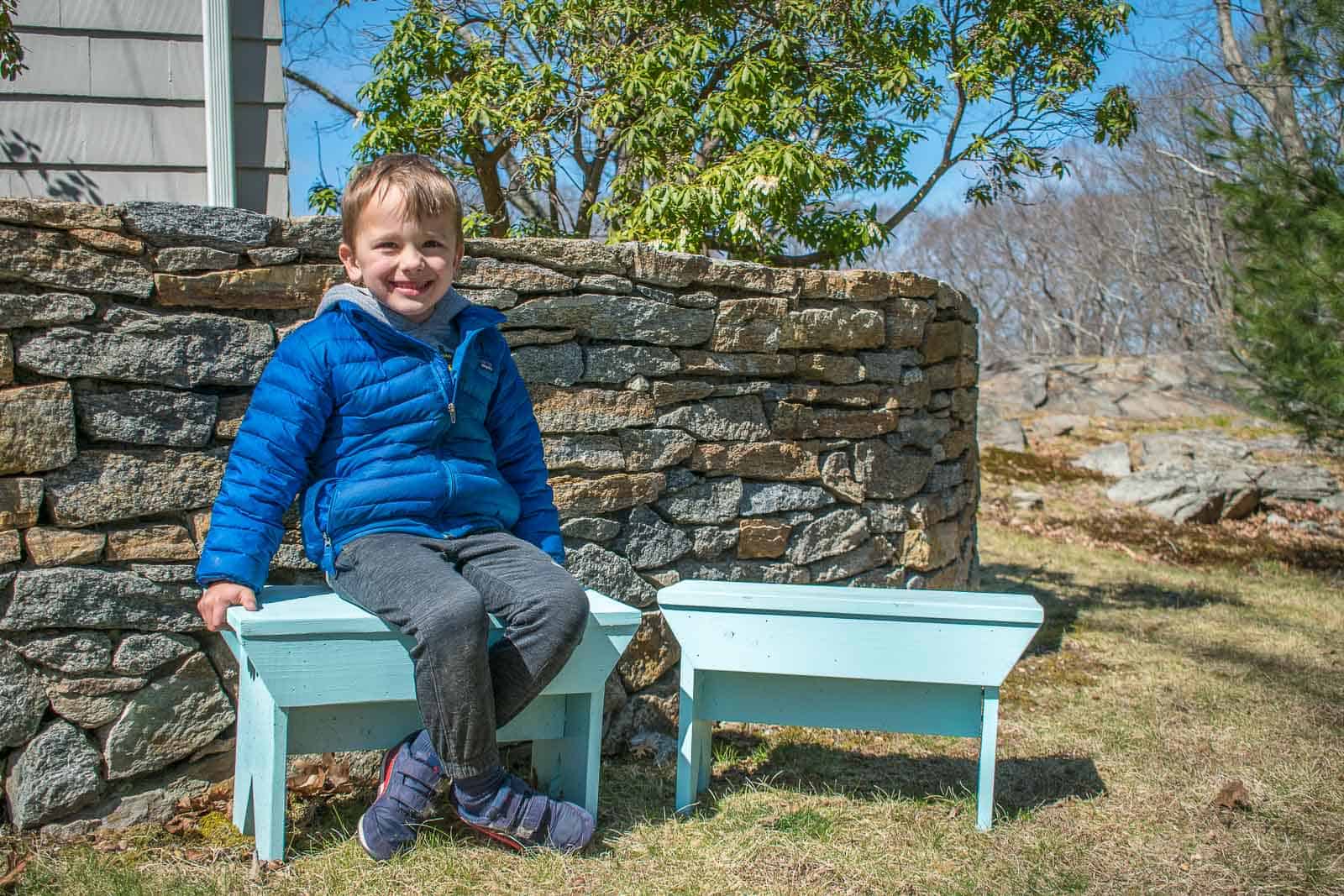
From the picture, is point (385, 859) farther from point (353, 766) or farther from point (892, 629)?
point (892, 629)

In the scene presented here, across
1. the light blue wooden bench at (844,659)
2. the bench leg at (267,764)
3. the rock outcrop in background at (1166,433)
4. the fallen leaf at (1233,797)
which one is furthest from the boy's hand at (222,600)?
the rock outcrop in background at (1166,433)

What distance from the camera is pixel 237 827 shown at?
2322mm

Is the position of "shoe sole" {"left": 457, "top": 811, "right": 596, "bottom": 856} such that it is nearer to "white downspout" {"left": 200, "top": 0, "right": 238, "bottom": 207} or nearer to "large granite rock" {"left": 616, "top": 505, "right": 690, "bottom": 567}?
"large granite rock" {"left": 616, "top": 505, "right": 690, "bottom": 567}

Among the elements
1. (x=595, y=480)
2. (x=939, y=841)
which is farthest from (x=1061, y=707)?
(x=595, y=480)

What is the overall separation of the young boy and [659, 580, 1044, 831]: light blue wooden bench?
0.46m

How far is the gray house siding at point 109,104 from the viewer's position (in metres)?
3.54

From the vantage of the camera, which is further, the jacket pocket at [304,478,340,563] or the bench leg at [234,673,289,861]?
the jacket pocket at [304,478,340,563]

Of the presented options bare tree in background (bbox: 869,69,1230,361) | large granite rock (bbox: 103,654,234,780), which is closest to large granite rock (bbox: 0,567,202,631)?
large granite rock (bbox: 103,654,234,780)

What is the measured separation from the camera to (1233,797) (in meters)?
2.70

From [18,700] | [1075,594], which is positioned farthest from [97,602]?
[1075,594]

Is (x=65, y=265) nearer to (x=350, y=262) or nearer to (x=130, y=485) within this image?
(x=130, y=485)

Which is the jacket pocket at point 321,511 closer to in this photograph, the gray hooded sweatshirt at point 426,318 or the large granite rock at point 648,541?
the gray hooded sweatshirt at point 426,318

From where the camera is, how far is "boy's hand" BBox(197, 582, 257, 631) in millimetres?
2061

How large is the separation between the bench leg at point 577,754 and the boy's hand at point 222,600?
2.48 feet
